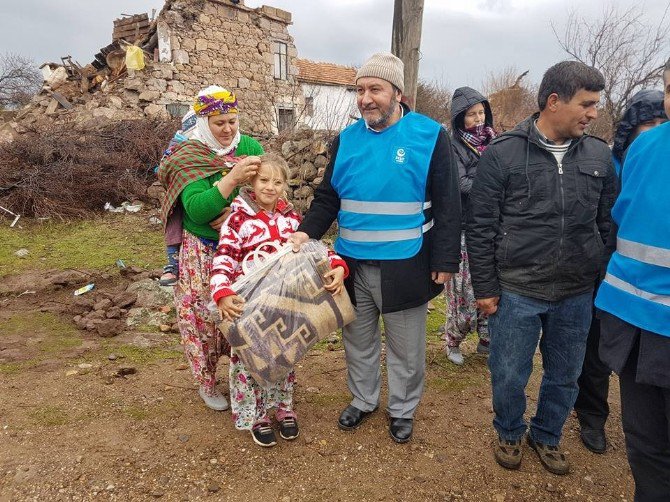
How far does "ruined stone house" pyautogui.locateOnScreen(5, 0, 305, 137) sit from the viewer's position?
45.0 feet

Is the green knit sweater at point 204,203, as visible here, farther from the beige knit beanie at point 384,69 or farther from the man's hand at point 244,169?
the beige knit beanie at point 384,69

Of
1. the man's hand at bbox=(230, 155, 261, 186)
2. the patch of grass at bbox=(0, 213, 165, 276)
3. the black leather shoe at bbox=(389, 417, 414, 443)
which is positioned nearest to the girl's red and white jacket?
the man's hand at bbox=(230, 155, 261, 186)

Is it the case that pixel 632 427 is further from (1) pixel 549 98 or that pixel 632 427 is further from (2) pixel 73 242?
(2) pixel 73 242

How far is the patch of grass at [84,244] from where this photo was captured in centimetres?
642

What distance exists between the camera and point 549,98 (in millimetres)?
2252

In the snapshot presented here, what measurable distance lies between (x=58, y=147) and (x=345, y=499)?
9365 mm

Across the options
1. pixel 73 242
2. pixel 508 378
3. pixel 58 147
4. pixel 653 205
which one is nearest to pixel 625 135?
pixel 653 205

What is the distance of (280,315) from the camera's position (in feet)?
7.78

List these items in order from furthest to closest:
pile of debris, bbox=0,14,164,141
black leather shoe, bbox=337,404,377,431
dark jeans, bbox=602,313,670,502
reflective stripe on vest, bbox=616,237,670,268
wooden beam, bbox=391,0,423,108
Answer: pile of debris, bbox=0,14,164,141 → wooden beam, bbox=391,0,423,108 → black leather shoe, bbox=337,404,377,431 → dark jeans, bbox=602,313,670,502 → reflective stripe on vest, bbox=616,237,670,268

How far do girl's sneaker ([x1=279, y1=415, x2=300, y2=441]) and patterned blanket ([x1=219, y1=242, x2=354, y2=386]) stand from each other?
0.55 metres

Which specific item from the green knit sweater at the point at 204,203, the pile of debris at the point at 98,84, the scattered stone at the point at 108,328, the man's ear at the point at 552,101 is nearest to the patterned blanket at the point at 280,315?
the green knit sweater at the point at 204,203

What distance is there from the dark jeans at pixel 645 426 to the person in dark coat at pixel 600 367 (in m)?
0.94

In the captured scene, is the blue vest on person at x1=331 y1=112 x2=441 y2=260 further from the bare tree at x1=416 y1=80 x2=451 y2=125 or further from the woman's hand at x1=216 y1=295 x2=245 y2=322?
the bare tree at x1=416 y1=80 x2=451 y2=125

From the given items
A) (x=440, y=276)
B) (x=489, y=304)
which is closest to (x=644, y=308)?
(x=489, y=304)
